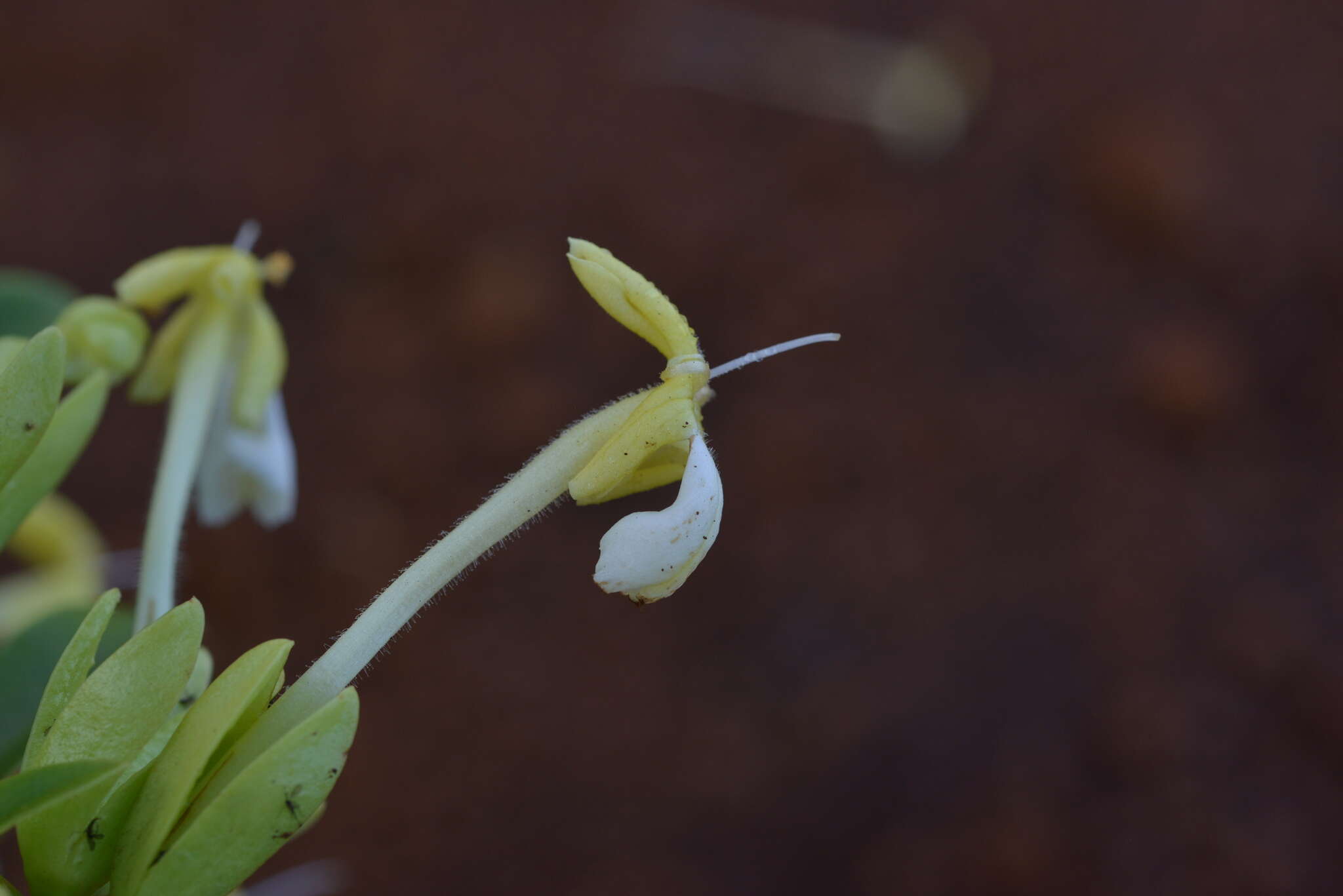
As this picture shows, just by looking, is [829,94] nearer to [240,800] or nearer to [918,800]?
[918,800]

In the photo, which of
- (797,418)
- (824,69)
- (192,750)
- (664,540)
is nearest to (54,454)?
(192,750)

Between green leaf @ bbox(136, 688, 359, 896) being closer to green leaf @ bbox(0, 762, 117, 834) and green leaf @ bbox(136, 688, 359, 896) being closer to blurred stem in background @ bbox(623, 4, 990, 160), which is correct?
green leaf @ bbox(0, 762, 117, 834)

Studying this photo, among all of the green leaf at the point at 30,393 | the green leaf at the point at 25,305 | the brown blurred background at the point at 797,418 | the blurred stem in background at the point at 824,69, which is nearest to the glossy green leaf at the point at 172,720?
the green leaf at the point at 30,393

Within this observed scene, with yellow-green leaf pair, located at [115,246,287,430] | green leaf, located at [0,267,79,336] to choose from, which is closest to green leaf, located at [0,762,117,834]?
yellow-green leaf pair, located at [115,246,287,430]

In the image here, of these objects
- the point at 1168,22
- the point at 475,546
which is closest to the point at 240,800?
the point at 475,546

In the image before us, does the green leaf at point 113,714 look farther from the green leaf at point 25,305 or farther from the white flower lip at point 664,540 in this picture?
the green leaf at point 25,305

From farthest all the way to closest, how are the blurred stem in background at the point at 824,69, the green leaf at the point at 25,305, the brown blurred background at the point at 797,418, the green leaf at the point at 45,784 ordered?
the blurred stem in background at the point at 824,69 < the brown blurred background at the point at 797,418 < the green leaf at the point at 25,305 < the green leaf at the point at 45,784
